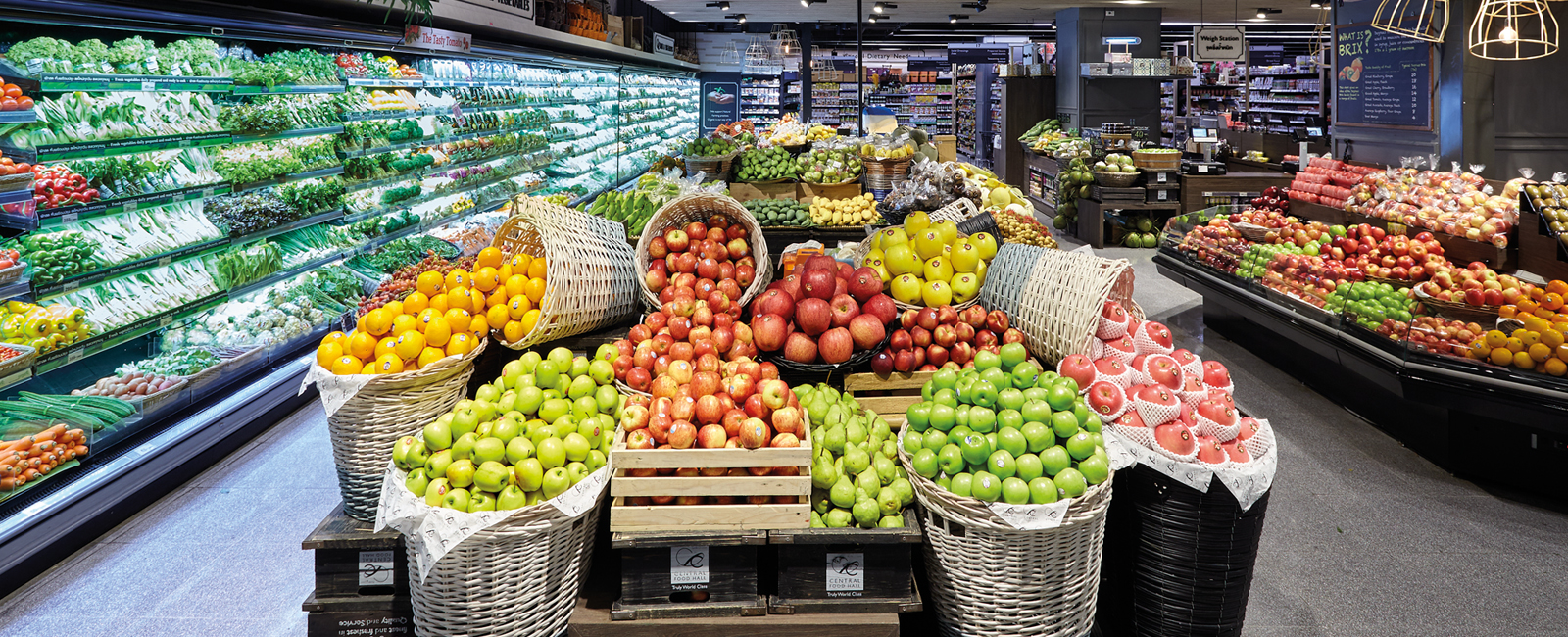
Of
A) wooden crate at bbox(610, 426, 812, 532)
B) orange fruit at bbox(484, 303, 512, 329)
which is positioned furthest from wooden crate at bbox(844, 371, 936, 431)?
orange fruit at bbox(484, 303, 512, 329)

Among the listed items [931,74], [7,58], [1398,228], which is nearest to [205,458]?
[7,58]

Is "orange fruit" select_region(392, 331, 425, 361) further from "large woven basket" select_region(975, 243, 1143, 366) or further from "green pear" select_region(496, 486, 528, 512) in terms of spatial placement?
"large woven basket" select_region(975, 243, 1143, 366)

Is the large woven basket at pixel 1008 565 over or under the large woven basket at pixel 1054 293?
under

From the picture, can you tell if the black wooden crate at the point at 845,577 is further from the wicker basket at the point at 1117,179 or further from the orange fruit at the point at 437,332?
the wicker basket at the point at 1117,179

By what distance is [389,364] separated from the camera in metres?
2.45

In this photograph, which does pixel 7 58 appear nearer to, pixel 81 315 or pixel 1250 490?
pixel 81 315

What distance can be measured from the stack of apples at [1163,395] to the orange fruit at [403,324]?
1.91 m

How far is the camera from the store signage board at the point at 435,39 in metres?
5.88

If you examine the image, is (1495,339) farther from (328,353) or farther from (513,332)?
(328,353)

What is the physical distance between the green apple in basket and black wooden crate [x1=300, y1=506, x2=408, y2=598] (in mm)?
212

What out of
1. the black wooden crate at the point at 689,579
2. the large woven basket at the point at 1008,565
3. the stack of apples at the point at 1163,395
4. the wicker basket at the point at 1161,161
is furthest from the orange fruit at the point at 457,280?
the wicker basket at the point at 1161,161

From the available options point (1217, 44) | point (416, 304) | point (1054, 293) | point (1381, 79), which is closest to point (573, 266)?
point (416, 304)

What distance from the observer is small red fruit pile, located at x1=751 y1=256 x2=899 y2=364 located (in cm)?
271

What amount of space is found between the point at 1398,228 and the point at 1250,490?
13.9 feet
